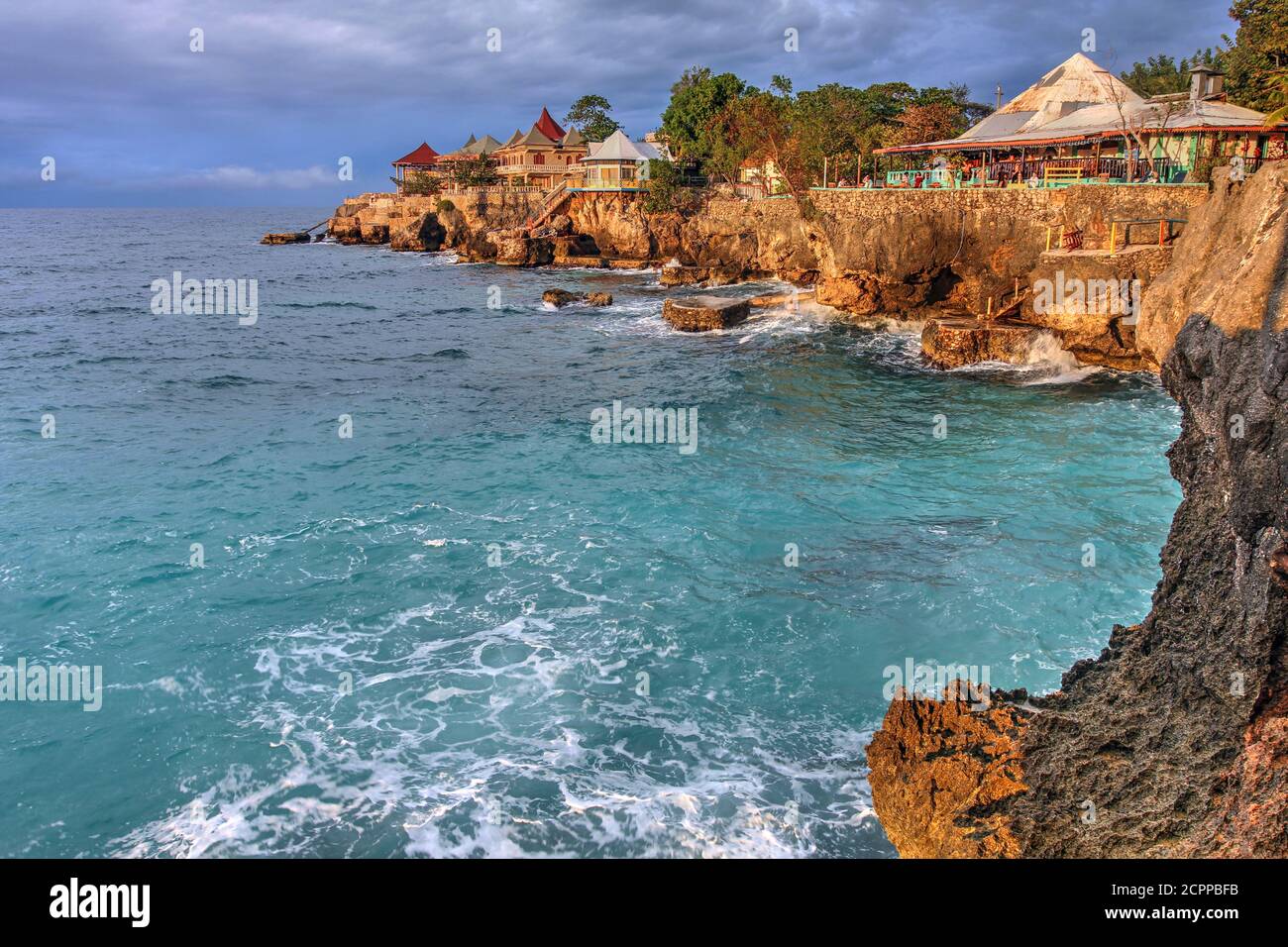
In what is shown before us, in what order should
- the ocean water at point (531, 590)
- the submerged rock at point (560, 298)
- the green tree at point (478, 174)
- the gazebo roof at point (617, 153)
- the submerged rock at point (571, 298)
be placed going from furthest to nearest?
the green tree at point (478, 174) → the gazebo roof at point (617, 153) → the submerged rock at point (560, 298) → the submerged rock at point (571, 298) → the ocean water at point (531, 590)

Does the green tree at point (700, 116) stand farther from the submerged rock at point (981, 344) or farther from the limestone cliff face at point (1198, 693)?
the limestone cliff face at point (1198, 693)

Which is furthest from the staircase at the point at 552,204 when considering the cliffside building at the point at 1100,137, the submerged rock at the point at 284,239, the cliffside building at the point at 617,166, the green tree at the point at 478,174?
the submerged rock at the point at 284,239

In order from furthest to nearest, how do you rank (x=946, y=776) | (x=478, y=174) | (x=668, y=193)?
(x=478, y=174) → (x=668, y=193) → (x=946, y=776)

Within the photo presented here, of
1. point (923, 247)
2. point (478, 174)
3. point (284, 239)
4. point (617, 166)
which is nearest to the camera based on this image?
point (923, 247)

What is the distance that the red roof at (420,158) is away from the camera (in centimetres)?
10375

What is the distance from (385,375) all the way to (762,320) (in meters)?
19.1

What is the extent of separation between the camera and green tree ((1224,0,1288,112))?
1369 inches

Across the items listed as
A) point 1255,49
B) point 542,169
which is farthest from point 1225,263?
point 542,169

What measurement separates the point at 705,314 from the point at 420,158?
76.2 metres

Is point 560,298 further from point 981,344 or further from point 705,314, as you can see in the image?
point 981,344

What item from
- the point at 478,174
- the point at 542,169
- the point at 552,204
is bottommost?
the point at 552,204

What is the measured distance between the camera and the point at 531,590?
16.4 metres

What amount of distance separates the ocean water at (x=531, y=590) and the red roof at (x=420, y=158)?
7828cm
